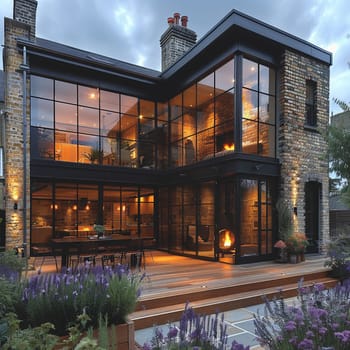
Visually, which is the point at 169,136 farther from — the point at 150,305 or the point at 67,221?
the point at 150,305

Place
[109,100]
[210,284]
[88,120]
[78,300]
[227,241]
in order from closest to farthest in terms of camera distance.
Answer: [78,300]
[210,284]
[227,241]
[88,120]
[109,100]

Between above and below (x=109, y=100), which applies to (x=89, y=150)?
below

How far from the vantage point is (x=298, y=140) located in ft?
27.9

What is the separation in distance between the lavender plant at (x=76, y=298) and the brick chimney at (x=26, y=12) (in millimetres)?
8005

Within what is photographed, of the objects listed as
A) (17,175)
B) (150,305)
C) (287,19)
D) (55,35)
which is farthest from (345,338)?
(55,35)

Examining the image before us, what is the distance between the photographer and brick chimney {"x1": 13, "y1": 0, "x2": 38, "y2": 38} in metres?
8.29

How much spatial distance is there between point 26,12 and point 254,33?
20.5 feet

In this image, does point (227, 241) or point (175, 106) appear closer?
point (227, 241)

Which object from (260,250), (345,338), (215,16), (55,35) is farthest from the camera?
(55,35)

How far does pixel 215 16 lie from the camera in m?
15.4

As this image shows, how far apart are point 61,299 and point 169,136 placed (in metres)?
8.57

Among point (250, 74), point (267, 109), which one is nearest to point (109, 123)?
point (250, 74)

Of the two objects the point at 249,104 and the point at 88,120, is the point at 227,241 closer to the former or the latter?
the point at 249,104

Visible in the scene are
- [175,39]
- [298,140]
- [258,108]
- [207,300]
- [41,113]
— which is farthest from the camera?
[175,39]
